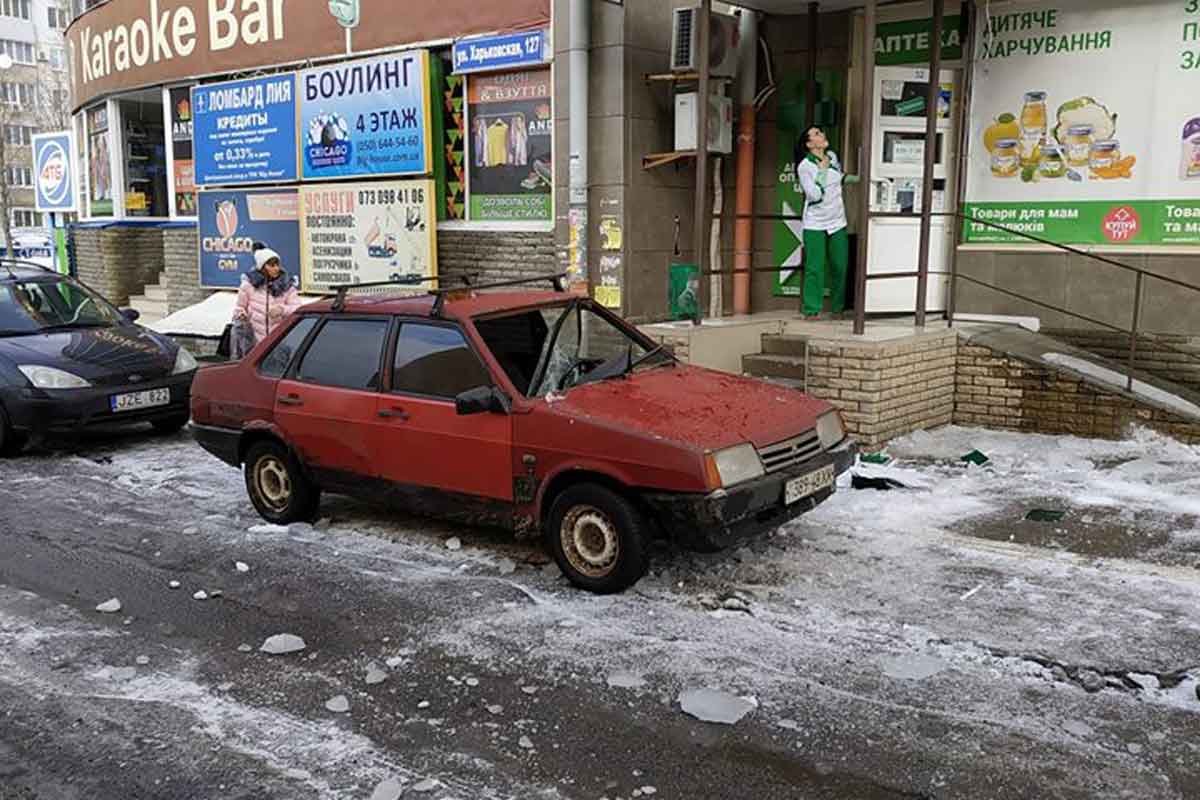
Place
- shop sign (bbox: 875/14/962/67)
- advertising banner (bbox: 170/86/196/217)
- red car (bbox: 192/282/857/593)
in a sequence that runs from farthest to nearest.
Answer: advertising banner (bbox: 170/86/196/217) → shop sign (bbox: 875/14/962/67) → red car (bbox: 192/282/857/593)

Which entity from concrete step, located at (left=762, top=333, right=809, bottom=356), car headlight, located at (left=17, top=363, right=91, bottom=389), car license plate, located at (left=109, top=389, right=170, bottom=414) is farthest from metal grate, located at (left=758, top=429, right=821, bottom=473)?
car headlight, located at (left=17, top=363, right=91, bottom=389)

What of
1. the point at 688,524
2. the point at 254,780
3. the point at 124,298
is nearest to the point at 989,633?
the point at 688,524

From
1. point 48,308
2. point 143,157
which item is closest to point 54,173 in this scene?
point 143,157

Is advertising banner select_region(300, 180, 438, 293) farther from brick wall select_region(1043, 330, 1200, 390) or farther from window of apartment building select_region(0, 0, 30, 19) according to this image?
window of apartment building select_region(0, 0, 30, 19)

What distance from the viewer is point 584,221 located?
35.6ft

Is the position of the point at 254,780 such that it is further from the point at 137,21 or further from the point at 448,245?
the point at 137,21

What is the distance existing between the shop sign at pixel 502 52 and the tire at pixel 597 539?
655 cm

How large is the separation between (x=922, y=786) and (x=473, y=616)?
2.42m

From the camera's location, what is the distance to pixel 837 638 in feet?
16.4

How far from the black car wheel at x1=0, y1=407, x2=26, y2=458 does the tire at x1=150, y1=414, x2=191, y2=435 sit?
1071mm

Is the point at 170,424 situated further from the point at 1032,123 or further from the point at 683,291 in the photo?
the point at 1032,123

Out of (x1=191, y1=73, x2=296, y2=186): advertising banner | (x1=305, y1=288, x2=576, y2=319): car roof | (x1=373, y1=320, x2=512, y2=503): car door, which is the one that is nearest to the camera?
(x1=373, y1=320, x2=512, y2=503): car door

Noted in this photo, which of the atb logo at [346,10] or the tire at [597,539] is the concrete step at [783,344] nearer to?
the tire at [597,539]

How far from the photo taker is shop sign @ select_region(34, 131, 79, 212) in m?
21.2
